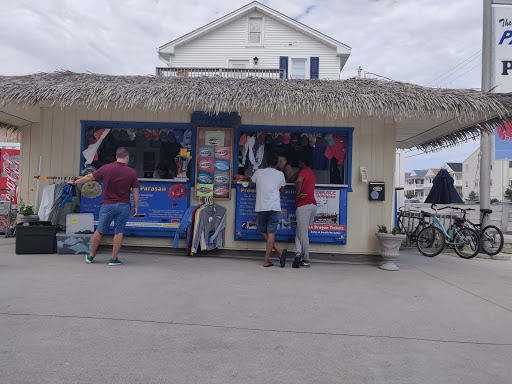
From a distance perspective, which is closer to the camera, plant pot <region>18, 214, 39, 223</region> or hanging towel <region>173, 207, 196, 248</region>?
hanging towel <region>173, 207, 196, 248</region>

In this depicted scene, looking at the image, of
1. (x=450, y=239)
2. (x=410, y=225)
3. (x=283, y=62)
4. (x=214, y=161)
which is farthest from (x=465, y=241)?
(x=283, y=62)

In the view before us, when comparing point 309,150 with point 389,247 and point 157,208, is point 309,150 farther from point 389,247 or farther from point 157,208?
point 157,208

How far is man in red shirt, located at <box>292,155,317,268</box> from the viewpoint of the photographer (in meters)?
6.50

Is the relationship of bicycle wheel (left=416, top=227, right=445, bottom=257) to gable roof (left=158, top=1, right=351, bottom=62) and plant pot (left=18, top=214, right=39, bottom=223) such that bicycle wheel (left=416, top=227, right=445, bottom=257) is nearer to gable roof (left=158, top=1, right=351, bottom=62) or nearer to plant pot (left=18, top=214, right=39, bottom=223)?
plant pot (left=18, top=214, right=39, bottom=223)

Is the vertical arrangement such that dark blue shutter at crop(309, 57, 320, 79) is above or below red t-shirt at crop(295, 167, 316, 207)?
above

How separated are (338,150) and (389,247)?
2100mm

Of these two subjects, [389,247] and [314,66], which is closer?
[389,247]

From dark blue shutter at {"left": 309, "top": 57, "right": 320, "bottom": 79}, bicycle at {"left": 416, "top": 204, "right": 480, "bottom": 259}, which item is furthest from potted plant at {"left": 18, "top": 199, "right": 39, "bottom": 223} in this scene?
dark blue shutter at {"left": 309, "top": 57, "right": 320, "bottom": 79}

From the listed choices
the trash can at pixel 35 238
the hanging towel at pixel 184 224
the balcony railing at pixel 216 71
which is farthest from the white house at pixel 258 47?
the trash can at pixel 35 238

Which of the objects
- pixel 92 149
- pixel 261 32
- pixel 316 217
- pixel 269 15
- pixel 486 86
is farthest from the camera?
pixel 261 32

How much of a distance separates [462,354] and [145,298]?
324 cm

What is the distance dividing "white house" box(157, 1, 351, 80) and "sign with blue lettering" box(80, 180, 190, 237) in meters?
14.5

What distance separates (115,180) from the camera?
5910 millimetres

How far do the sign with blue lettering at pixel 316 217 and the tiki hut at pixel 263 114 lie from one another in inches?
2.9
